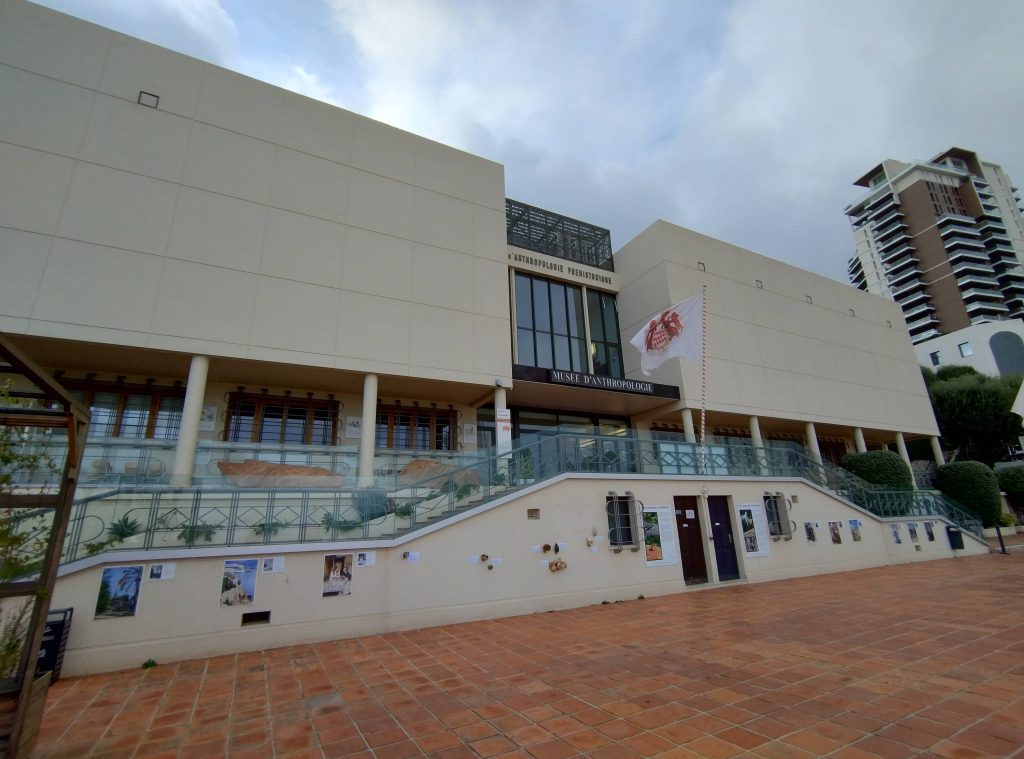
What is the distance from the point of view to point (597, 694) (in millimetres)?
4711

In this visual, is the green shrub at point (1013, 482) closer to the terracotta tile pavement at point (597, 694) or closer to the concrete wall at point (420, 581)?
the concrete wall at point (420, 581)

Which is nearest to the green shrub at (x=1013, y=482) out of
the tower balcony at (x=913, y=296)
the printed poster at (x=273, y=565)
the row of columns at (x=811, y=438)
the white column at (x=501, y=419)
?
the row of columns at (x=811, y=438)

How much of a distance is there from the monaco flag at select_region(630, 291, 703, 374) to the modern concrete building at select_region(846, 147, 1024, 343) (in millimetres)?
83322

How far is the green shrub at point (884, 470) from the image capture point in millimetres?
18531

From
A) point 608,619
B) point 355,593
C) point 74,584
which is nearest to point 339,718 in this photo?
point 355,593

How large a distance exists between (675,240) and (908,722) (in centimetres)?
1759

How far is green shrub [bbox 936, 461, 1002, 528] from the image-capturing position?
20.2m

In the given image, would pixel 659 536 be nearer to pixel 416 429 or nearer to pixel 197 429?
pixel 416 429

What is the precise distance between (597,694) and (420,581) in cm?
445

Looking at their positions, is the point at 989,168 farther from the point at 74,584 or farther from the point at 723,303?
the point at 74,584

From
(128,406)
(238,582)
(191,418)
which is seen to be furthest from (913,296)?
(128,406)

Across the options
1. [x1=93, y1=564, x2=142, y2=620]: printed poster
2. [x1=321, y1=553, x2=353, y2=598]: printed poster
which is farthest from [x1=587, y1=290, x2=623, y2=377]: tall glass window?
[x1=93, y1=564, x2=142, y2=620]: printed poster

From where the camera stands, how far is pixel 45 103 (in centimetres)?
1066

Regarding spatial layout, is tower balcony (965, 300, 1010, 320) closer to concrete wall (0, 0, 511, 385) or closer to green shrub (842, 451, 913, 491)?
green shrub (842, 451, 913, 491)
